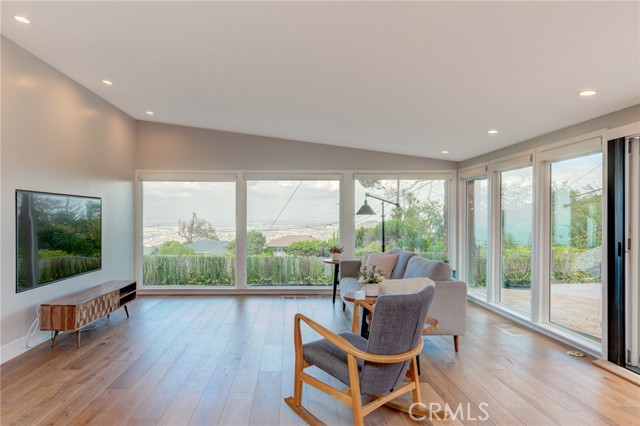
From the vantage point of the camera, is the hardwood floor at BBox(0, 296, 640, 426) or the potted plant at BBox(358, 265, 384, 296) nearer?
the hardwood floor at BBox(0, 296, 640, 426)

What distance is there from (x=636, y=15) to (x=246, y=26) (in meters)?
2.25

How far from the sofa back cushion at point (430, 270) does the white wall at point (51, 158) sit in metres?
3.95

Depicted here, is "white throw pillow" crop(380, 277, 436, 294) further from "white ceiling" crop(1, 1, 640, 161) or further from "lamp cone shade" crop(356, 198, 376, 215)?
"lamp cone shade" crop(356, 198, 376, 215)

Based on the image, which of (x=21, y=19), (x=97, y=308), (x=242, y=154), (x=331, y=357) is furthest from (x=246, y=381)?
(x=242, y=154)

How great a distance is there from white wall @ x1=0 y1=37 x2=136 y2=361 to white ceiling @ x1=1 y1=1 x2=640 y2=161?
0.29 m

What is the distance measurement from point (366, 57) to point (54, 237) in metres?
3.74

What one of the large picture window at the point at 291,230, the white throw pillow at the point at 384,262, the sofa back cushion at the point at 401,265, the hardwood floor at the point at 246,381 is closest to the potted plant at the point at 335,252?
the large picture window at the point at 291,230

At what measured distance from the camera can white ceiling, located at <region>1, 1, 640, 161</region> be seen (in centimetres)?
207

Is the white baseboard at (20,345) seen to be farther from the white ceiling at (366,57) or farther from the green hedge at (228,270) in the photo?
the white ceiling at (366,57)

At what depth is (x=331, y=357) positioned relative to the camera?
2.34m

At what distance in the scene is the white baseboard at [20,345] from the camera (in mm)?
3241

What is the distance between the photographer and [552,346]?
3662 millimetres

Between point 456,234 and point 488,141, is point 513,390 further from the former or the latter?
point 456,234

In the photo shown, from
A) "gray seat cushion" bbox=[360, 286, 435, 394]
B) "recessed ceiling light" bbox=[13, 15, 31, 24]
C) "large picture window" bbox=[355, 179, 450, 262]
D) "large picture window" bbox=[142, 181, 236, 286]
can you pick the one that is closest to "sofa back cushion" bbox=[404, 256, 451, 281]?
"gray seat cushion" bbox=[360, 286, 435, 394]
